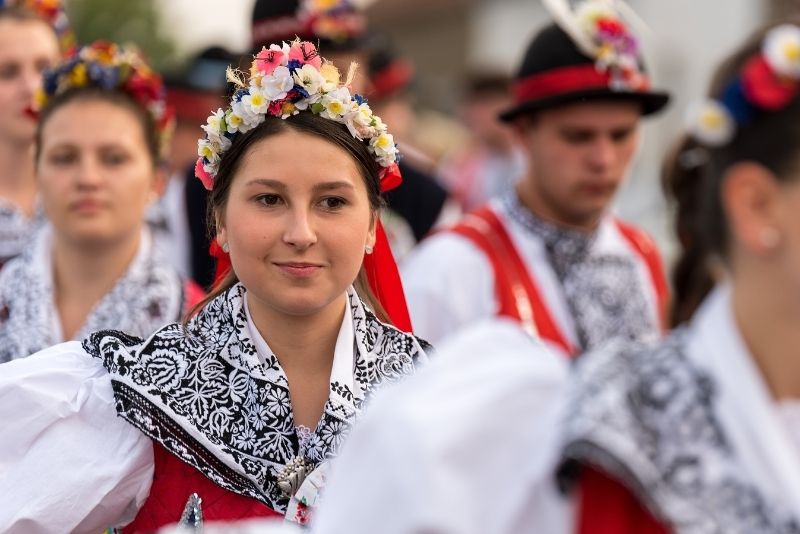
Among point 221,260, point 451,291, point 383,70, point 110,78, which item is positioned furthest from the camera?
point 383,70

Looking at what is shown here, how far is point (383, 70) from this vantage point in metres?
7.52

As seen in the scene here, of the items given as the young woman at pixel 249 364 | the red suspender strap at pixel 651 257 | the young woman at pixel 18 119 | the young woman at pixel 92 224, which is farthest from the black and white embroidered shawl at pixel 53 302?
the red suspender strap at pixel 651 257

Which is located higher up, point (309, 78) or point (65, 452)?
point (309, 78)

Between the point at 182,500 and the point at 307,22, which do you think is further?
the point at 307,22

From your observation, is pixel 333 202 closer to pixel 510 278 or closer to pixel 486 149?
pixel 510 278

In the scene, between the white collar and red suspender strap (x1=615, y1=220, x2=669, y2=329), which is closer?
the white collar

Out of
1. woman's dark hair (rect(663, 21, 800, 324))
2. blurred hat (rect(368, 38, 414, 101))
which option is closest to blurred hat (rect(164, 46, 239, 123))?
blurred hat (rect(368, 38, 414, 101))

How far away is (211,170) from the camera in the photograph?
10.9ft

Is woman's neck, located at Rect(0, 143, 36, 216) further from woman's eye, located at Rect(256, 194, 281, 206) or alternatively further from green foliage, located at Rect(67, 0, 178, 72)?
green foliage, located at Rect(67, 0, 178, 72)

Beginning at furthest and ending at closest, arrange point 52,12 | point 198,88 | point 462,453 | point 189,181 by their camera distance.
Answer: point 198,88, point 189,181, point 52,12, point 462,453

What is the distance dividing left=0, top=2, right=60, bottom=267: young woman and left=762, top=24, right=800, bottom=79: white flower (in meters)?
3.43

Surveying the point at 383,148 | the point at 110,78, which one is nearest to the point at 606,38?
the point at 110,78

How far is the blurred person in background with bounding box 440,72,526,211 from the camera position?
34.3 feet

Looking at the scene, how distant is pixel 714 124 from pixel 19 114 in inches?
140
